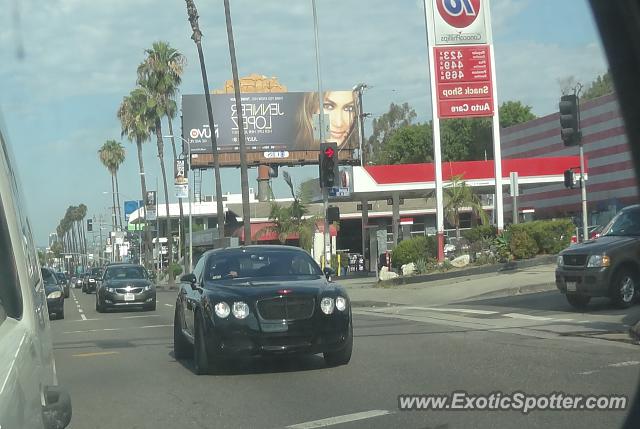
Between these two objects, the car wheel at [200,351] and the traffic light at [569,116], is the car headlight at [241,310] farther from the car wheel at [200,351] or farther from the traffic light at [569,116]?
the traffic light at [569,116]

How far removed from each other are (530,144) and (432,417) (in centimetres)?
5127

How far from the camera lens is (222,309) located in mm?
10547

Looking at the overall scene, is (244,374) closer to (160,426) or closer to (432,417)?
(160,426)

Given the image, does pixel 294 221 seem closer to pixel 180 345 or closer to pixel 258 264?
pixel 180 345

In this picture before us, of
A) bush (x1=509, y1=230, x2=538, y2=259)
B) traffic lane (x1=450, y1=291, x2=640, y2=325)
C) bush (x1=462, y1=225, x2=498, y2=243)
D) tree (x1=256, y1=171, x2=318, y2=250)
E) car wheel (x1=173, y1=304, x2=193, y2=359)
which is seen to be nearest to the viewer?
car wheel (x1=173, y1=304, x2=193, y2=359)

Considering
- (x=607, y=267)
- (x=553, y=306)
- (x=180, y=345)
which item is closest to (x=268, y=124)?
(x=553, y=306)

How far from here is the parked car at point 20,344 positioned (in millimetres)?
2793

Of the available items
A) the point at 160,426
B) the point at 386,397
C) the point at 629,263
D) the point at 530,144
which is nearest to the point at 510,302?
the point at 629,263

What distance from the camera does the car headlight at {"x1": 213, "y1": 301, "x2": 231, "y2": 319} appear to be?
10516 mm

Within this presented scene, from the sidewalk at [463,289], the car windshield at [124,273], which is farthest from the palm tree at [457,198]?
the car windshield at [124,273]

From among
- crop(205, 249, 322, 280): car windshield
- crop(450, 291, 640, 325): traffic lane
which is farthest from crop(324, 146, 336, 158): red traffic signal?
crop(205, 249, 322, 280): car windshield

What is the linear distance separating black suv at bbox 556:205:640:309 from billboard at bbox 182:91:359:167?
151 feet

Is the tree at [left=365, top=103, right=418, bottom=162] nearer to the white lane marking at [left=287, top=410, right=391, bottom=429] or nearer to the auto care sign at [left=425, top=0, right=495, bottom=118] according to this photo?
the auto care sign at [left=425, top=0, right=495, bottom=118]

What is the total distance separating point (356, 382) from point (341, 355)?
1.19 metres
